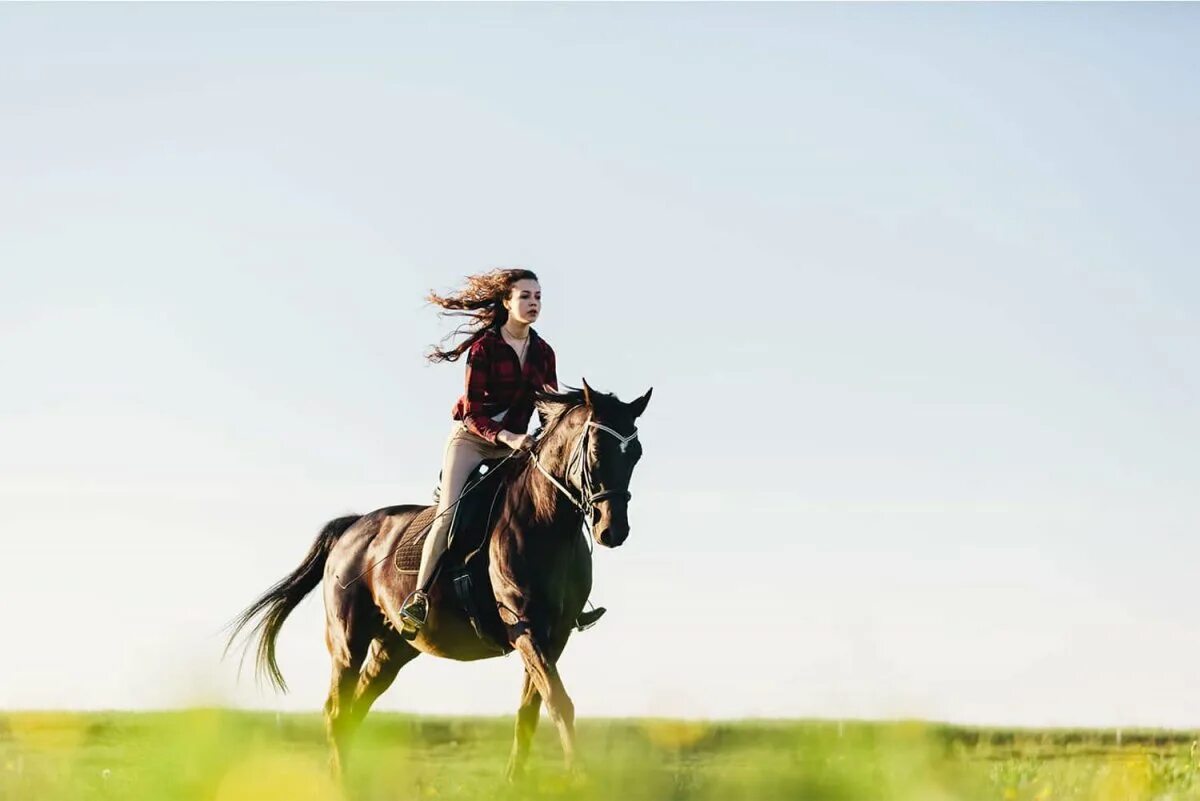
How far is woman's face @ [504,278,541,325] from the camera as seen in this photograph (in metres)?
13.0

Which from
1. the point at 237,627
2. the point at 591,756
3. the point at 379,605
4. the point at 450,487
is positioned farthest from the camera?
the point at 237,627

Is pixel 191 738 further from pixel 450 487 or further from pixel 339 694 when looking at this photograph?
pixel 339 694

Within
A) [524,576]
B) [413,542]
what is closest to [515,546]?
[524,576]

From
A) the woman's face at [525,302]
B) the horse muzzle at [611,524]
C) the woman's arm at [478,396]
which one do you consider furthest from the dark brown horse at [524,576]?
the woman's face at [525,302]

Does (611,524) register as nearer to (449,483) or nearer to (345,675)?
(449,483)

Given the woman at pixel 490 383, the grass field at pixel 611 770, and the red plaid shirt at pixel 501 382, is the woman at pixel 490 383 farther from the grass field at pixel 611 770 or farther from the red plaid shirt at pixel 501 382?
the grass field at pixel 611 770

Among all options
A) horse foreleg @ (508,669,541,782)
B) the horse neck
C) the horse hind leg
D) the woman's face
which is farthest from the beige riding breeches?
the horse hind leg

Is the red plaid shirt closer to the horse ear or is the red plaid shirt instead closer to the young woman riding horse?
the young woman riding horse

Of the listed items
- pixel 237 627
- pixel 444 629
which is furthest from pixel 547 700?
pixel 237 627

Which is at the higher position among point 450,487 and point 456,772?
point 450,487

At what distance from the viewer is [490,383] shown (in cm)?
1336

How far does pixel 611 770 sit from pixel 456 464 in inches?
206

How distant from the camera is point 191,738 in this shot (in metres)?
7.81

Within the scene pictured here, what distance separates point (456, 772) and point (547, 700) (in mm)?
2919
